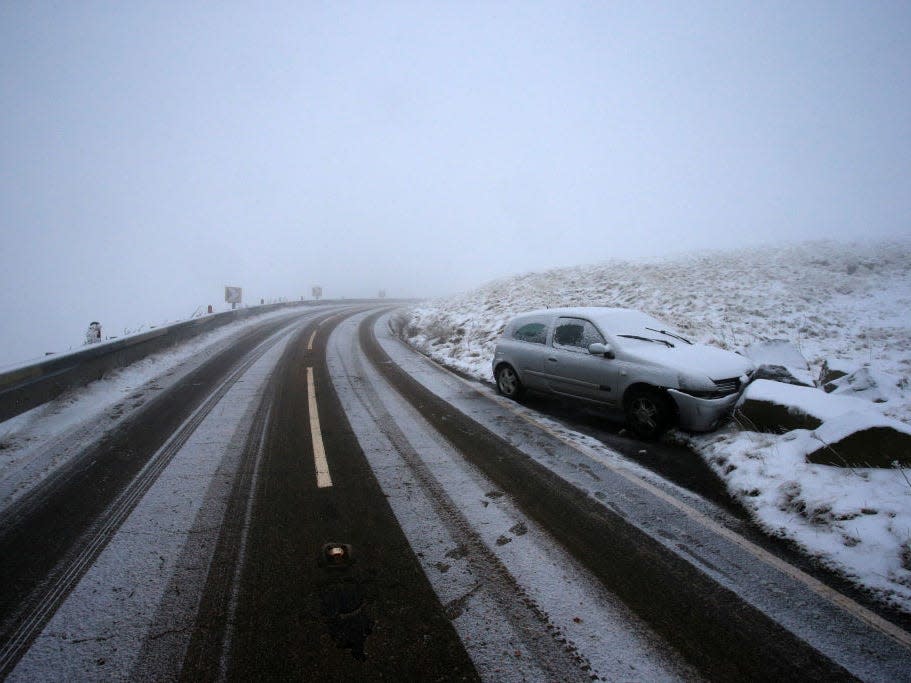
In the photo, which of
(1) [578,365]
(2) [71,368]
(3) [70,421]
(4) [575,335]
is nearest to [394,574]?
(1) [578,365]

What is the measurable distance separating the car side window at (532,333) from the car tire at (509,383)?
605mm

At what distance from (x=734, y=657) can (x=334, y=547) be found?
2.55 meters

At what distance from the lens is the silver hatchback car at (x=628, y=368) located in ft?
16.9

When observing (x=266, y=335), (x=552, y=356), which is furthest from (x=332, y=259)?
(x=552, y=356)

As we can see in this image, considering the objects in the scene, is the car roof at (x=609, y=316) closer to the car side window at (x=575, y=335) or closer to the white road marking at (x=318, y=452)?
the car side window at (x=575, y=335)

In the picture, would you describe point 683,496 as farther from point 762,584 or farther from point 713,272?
point 713,272

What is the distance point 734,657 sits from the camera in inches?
86.7

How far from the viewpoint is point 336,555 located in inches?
117

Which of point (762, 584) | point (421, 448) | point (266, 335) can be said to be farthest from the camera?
point (266, 335)

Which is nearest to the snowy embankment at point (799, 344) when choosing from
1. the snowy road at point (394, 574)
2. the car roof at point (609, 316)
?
the snowy road at point (394, 574)

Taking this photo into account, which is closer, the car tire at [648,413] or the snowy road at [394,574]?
the snowy road at [394,574]

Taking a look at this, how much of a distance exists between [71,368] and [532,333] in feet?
25.5

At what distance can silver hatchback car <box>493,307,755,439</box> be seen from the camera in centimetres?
514

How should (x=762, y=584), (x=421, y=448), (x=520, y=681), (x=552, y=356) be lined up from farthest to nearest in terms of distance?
(x=552, y=356) → (x=421, y=448) → (x=762, y=584) → (x=520, y=681)
